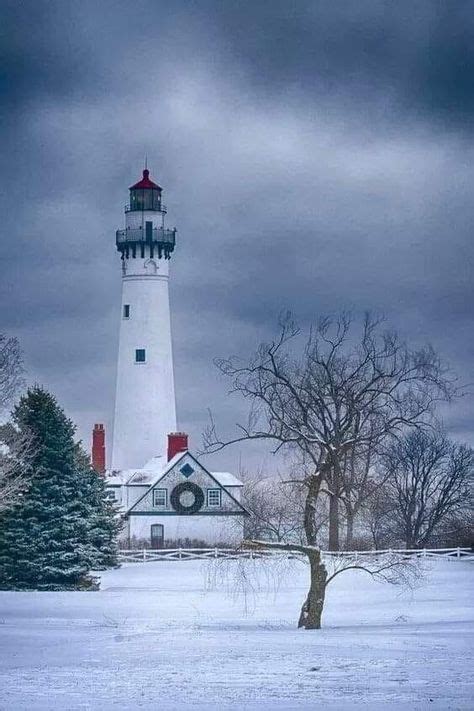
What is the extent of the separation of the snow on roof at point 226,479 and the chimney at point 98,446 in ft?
19.8

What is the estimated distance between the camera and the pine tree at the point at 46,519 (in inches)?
1596

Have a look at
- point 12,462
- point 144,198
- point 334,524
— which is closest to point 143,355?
point 144,198

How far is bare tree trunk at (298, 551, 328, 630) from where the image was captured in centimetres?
2500

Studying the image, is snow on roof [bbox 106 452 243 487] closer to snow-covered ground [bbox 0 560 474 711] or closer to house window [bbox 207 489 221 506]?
house window [bbox 207 489 221 506]

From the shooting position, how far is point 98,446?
68500 millimetres

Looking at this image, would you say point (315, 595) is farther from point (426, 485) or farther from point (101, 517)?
point (426, 485)

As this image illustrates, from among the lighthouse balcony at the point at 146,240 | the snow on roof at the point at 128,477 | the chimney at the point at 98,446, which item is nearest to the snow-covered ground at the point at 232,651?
the snow on roof at the point at 128,477

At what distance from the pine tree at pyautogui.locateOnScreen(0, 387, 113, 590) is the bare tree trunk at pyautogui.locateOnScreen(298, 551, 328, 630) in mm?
14929

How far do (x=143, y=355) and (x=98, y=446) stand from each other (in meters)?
5.54

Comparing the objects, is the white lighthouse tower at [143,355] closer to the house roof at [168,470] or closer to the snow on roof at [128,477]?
the snow on roof at [128,477]

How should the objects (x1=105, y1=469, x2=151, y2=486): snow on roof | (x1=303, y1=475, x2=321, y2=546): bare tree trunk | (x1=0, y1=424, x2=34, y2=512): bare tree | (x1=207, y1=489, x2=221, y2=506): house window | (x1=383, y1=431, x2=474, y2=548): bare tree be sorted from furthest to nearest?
(x1=105, y1=469, x2=151, y2=486): snow on roof < (x1=207, y1=489, x2=221, y2=506): house window < (x1=383, y1=431, x2=474, y2=548): bare tree < (x1=0, y1=424, x2=34, y2=512): bare tree < (x1=303, y1=475, x2=321, y2=546): bare tree trunk

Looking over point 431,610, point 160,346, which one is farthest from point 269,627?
point 160,346

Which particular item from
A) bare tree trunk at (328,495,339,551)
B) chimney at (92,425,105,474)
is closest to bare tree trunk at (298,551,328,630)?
bare tree trunk at (328,495,339,551)

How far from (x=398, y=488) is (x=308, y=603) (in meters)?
33.1
